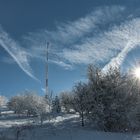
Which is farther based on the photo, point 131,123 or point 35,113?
point 35,113

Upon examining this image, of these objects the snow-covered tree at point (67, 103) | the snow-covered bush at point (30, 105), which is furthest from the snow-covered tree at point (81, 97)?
the snow-covered bush at point (30, 105)

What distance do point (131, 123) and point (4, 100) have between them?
119m

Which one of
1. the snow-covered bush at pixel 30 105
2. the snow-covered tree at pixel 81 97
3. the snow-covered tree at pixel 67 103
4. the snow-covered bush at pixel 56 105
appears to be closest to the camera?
the snow-covered tree at pixel 81 97

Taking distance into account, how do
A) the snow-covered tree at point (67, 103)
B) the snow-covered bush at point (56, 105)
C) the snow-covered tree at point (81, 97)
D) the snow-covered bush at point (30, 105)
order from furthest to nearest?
the snow-covered bush at point (56, 105), the snow-covered bush at point (30, 105), the snow-covered tree at point (67, 103), the snow-covered tree at point (81, 97)

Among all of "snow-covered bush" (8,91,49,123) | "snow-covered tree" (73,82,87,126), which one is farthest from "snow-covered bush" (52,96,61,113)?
"snow-covered tree" (73,82,87,126)

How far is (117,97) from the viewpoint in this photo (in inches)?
1955

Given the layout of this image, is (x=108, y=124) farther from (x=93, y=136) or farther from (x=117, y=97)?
(x=93, y=136)

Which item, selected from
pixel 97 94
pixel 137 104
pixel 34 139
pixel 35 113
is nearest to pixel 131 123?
pixel 137 104

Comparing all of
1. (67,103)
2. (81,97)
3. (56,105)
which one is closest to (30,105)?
(56,105)

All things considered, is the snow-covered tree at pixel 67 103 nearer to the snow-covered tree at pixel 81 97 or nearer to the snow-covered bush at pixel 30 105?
the snow-covered bush at pixel 30 105

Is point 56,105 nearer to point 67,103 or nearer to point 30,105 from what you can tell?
point 30,105

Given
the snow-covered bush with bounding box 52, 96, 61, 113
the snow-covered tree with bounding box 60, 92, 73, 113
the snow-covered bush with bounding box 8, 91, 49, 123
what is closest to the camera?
the snow-covered tree with bounding box 60, 92, 73, 113

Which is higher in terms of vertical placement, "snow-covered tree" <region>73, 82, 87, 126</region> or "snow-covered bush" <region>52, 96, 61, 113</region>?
"snow-covered bush" <region>52, 96, 61, 113</region>

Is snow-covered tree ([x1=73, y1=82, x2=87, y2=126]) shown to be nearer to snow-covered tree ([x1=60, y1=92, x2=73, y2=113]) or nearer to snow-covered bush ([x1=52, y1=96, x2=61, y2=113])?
snow-covered tree ([x1=60, y1=92, x2=73, y2=113])
